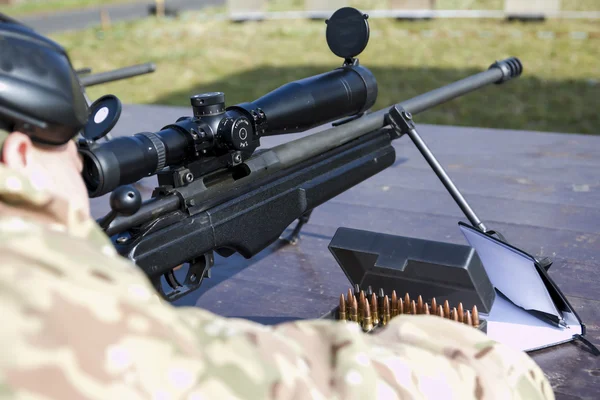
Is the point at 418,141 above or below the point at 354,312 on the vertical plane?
above

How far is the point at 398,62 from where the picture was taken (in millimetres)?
7102

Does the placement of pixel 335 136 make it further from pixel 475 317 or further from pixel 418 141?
pixel 475 317

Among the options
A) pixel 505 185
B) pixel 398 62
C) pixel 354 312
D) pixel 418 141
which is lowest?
pixel 398 62

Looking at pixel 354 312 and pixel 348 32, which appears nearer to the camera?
pixel 354 312

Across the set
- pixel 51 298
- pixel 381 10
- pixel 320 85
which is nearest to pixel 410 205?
pixel 320 85

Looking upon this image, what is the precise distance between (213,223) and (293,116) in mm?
348

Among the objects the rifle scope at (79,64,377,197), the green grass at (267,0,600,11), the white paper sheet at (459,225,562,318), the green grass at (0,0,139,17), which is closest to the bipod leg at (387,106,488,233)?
the rifle scope at (79,64,377,197)

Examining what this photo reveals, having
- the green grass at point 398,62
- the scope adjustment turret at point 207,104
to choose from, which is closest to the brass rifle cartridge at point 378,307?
the scope adjustment turret at point 207,104

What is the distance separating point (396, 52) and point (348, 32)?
5.78m

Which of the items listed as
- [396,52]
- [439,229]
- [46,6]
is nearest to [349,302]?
[439,229]

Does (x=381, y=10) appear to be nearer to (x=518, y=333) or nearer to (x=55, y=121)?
(x=518, y=333)

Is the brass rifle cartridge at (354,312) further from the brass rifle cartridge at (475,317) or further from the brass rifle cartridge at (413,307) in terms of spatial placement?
the brass rifle cartridge at (475,317)

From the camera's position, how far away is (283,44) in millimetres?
8359

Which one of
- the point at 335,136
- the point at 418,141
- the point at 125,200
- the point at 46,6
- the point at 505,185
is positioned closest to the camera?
the point at 125,200
